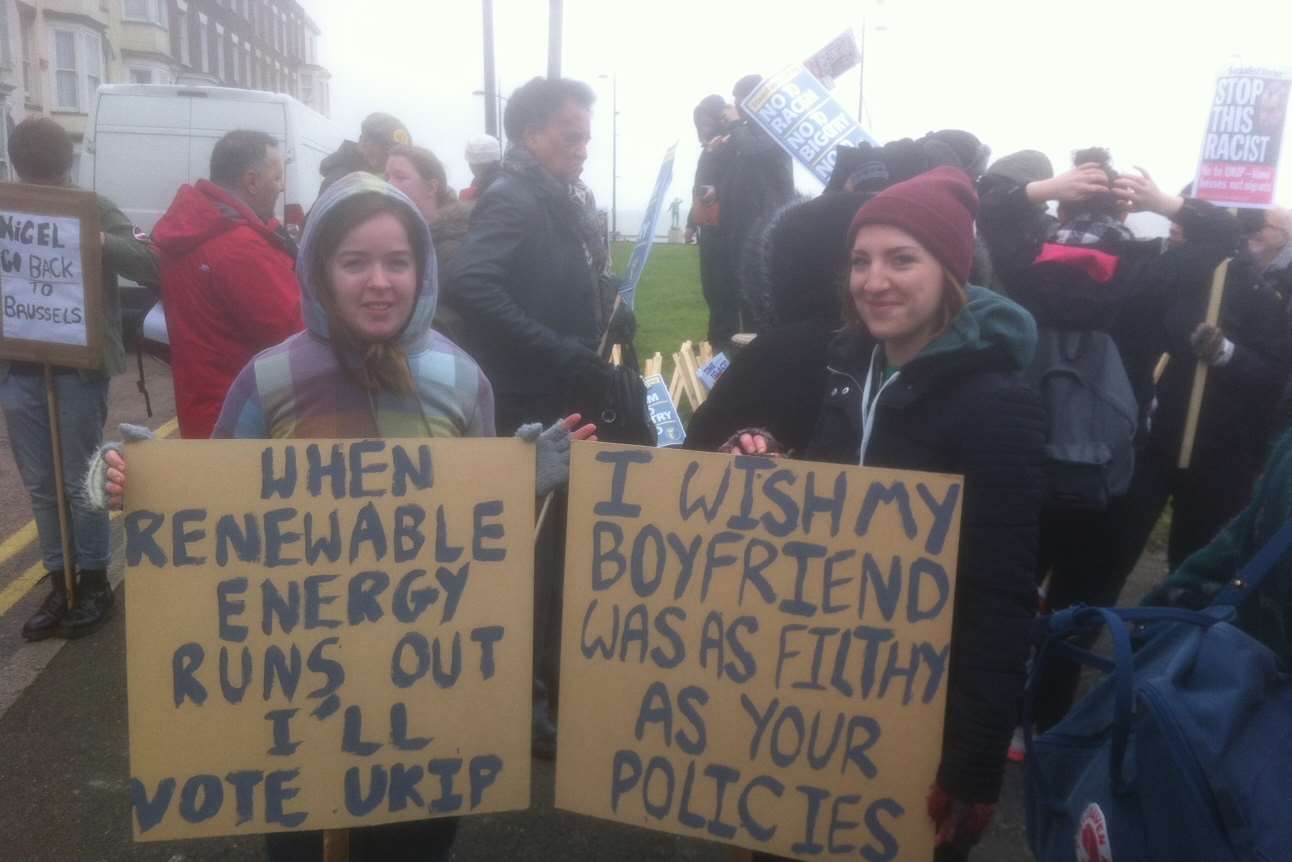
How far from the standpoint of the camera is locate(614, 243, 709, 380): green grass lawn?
39.3 ft

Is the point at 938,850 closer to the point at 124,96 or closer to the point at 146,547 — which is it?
the point at 146,547

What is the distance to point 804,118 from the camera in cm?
382

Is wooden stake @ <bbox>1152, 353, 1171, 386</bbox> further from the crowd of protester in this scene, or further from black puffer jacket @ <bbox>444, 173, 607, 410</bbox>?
black puffer jacket @ <bbox>444, 173, 607, 410</bbox>

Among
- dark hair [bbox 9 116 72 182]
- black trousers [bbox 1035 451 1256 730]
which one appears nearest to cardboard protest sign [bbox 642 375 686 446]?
black trousers [bbox 1035 451 1256 730]

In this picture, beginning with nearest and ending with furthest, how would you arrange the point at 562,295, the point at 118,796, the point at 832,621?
the point at 832,621 < the point at 118,796 < the point at 562,295

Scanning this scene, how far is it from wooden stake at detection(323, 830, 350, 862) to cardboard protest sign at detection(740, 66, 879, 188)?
279 cm

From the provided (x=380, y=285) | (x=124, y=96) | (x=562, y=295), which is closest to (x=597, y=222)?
(x=562, y=295)

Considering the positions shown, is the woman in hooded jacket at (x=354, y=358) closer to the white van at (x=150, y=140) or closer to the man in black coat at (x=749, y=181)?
the man in black coat at (x=749, y=181)

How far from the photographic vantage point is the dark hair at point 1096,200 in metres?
2.91

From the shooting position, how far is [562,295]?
342cm

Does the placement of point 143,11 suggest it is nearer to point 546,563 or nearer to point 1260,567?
point 546,563

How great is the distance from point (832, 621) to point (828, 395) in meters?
0.50

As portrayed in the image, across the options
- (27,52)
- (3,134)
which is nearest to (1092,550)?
(3,134)

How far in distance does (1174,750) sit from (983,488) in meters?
0.51
